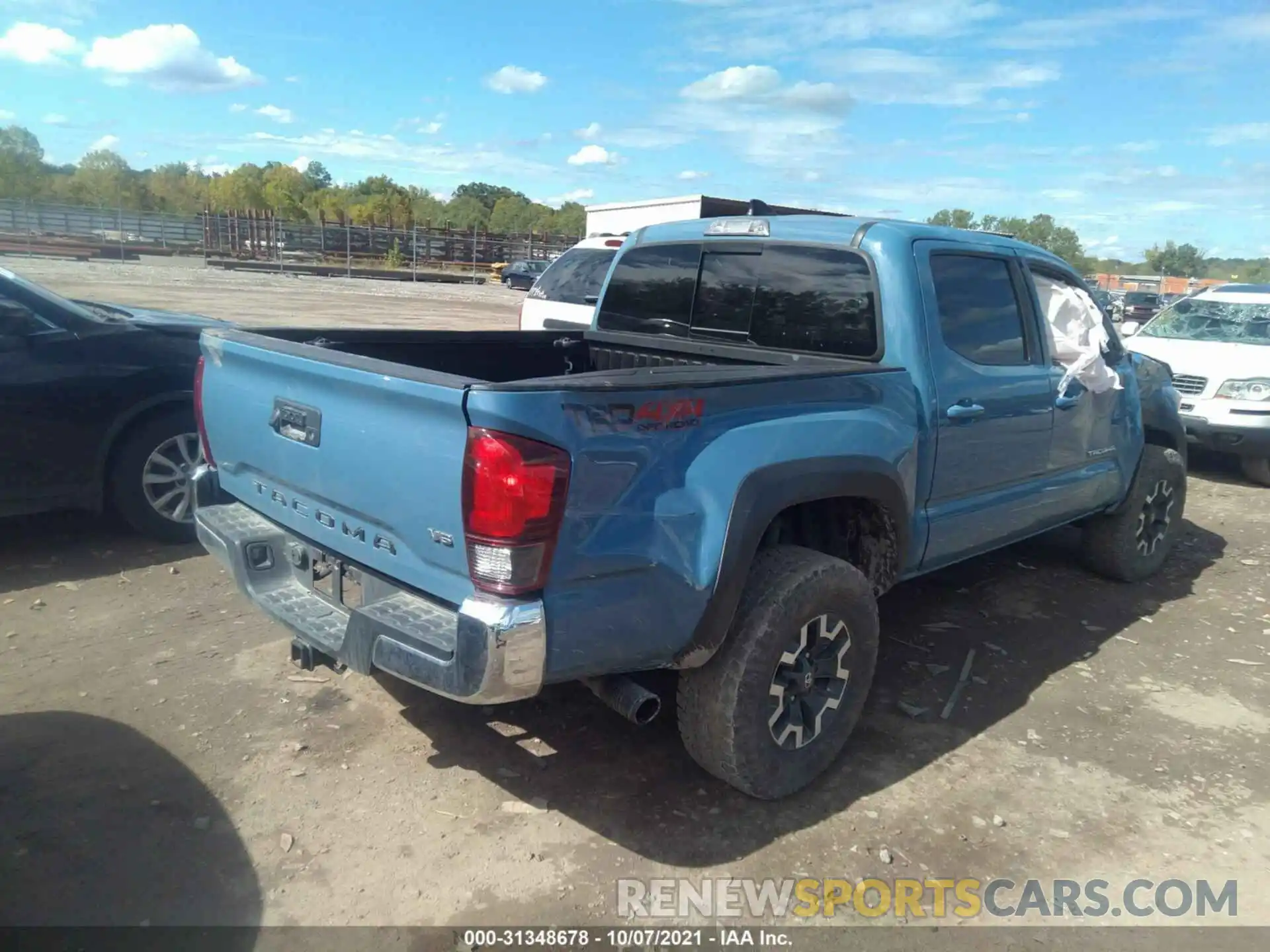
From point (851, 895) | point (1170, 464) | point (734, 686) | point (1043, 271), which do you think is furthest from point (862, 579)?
point (1170, 464)

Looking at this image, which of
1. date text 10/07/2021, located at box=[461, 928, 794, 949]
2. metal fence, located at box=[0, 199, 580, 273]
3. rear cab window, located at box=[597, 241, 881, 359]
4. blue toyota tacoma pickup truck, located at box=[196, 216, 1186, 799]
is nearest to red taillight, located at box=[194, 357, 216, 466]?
blue toyota tacoma pickup truck, located at box=[196, 216, 1186, 799]

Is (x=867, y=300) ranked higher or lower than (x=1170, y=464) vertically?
higher

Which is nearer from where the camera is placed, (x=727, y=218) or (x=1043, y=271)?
(x=727, y=218)

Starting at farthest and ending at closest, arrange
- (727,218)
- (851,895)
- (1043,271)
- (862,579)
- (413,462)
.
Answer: (1043,271) → (727,218) → (862,579) → (851,895) → (413,462)

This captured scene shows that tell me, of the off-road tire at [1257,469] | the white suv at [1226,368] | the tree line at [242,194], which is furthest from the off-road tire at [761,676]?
the tree line at [242,194]

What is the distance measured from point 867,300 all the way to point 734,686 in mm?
1675

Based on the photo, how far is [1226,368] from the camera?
8391 mm

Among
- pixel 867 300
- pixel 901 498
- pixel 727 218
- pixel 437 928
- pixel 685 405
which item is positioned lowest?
pixel 437 928

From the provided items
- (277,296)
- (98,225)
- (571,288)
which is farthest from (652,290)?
(98,225)

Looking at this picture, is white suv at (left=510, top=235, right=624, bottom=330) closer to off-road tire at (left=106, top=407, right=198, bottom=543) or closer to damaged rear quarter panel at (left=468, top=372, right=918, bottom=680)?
off-road tire at (left=106, top=407, right=198, bottom=543)

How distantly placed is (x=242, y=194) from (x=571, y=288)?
7839cm

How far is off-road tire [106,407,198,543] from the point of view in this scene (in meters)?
5.04

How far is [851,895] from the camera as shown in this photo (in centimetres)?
281

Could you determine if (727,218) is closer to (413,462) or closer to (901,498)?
(901,498)
